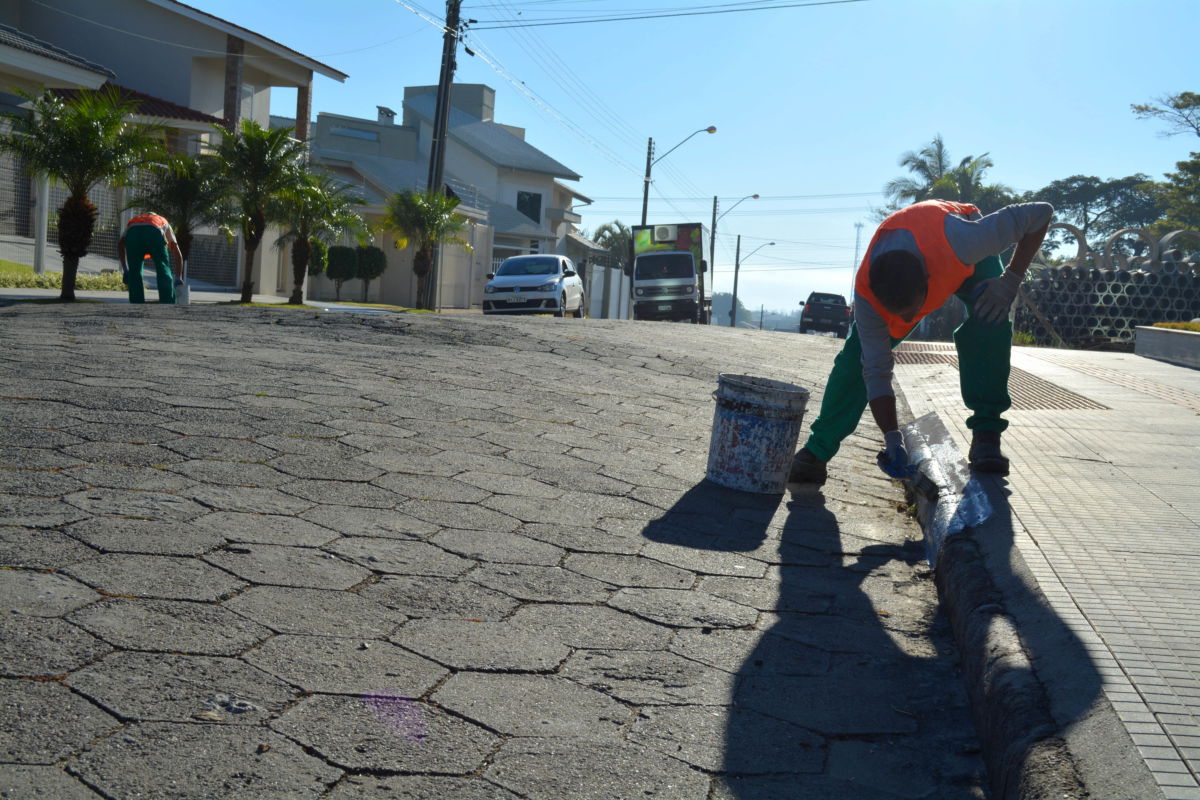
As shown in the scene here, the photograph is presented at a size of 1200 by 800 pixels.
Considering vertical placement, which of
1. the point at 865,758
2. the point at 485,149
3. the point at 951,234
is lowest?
the point at 865,758

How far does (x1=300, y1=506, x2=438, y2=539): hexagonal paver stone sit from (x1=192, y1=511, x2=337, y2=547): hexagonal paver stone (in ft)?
0.21

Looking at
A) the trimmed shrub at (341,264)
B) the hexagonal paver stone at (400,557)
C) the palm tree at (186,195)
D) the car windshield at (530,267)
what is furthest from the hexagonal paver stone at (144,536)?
the trimmed shrub at (341,264)

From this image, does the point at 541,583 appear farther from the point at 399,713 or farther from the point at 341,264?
the point at 341,264

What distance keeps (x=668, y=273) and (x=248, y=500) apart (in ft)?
80.3

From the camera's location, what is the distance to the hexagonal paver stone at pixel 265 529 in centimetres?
329

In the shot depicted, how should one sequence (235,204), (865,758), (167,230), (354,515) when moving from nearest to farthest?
1. (865,758)
2. (354,515)
3. (167,230)
4. (235,204)

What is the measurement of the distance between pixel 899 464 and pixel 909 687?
4.18 ft

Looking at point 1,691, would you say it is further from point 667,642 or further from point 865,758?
point 865,758

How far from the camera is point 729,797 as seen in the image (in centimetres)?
210

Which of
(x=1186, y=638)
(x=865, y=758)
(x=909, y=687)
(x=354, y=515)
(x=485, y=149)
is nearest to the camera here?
(x=865, y=758)

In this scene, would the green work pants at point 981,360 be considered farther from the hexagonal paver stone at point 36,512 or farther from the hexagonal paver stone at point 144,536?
the hexagonal paver stone at point 36,512

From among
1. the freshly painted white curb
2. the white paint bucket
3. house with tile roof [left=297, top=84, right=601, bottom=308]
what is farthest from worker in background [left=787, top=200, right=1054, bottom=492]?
house with tile roof [left=297, top=84, right=601, bottom=308]

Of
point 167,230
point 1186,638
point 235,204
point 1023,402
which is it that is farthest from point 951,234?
point 235,204

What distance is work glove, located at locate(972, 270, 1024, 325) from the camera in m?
4.13
